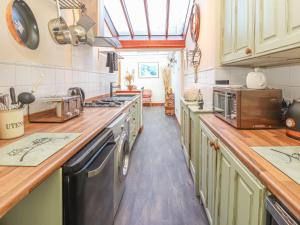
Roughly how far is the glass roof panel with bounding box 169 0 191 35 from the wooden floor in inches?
124

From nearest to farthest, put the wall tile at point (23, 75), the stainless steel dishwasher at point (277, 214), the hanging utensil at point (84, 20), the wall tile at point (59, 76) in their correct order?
1. the stainless steel dishwasher at point (277, 214)
2. the wall tile at point (23, 75)
3. the wall tile at point (59, 76)
4. the hanging utensil at point (84, 20)

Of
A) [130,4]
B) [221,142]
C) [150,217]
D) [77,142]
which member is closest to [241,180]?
[221,142]

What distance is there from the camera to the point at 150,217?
2.00 m

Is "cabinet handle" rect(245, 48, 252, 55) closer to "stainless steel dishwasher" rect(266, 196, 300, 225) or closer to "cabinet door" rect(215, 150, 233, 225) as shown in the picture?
"cabinet door" rect(215, 150, 233, 225)

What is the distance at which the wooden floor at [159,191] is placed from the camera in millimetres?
1982

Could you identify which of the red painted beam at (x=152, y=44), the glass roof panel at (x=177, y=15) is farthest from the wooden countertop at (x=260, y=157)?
the red painted beam at (x=152, y=44)

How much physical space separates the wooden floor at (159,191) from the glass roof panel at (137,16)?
321 cm

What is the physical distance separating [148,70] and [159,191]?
8.43 metres

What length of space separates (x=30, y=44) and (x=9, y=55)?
28 cm

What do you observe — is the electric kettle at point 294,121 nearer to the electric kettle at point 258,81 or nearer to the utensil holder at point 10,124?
the electric kettle at point 258,81

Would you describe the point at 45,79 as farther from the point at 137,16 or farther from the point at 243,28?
the point at 137,16

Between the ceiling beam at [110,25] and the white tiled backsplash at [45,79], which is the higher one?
the ceiling beam at [110,25]

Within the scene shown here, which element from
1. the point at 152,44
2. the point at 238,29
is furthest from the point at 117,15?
the point at 238,29

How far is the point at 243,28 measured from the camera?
1747mm
